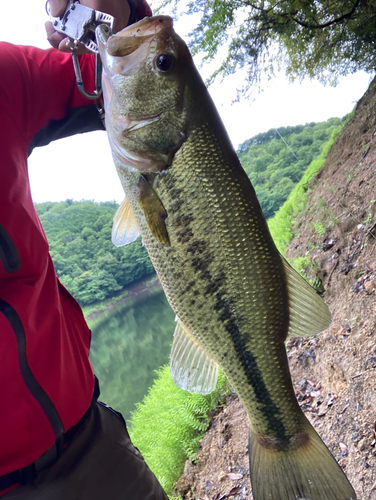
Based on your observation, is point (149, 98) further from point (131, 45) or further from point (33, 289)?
point (33, 289)

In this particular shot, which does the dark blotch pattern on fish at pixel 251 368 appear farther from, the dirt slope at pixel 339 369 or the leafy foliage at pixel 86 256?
the leafy foliage at pixel 86 256

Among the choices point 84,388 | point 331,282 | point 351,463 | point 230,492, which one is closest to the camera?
point 84,388

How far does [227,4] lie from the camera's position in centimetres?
621

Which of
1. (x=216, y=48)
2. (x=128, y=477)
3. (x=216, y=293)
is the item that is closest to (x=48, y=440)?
(x=128, y=477)

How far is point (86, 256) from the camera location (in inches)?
675

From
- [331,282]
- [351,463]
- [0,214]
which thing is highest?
[0,214]

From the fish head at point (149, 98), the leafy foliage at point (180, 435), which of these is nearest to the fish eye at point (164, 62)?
the fish head at point (149, 98)

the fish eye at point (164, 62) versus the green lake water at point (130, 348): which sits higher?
the fish eye at point (164, 62)

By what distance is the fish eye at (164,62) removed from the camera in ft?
4.08

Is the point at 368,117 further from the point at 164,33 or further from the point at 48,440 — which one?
the point at 48,440

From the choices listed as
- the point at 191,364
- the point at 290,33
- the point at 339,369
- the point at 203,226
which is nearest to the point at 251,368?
the point at 191,364

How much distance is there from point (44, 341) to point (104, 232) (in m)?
15.2

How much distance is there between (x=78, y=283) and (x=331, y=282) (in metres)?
14.3

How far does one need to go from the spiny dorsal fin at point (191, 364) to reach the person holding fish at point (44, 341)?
414 millimetres
